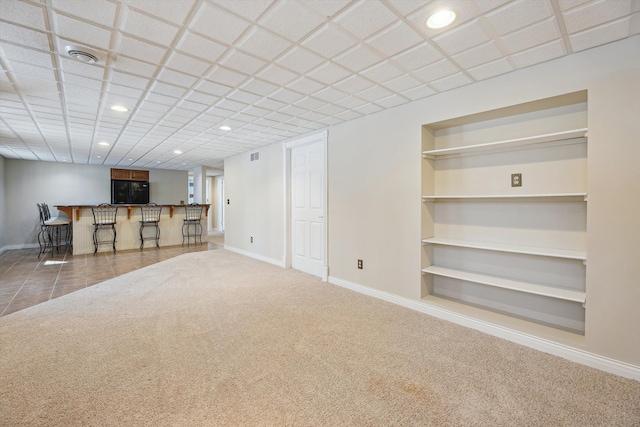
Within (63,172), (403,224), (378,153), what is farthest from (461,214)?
(63,172)

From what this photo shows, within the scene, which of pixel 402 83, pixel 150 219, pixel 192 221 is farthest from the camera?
pixel 192 221

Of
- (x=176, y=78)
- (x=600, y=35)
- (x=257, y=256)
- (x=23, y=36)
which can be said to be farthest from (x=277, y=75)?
(x=257, y=256)

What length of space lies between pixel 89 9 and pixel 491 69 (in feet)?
9.53

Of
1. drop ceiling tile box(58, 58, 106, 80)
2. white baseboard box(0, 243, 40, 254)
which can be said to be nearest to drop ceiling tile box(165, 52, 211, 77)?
drop ceiling tile box(58, 58, 106, 80)

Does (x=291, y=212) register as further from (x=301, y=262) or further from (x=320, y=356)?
(x=320, y=356)

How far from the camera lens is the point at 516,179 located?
278 cm

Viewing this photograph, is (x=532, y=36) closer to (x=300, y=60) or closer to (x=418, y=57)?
(x=418, y=57)

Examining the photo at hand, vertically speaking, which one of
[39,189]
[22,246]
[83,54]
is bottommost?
[22,246]

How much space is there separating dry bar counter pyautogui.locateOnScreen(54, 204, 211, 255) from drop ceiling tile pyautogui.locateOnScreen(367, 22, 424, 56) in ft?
23.2

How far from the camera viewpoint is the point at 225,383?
1.92 m

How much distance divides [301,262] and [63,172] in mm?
7905

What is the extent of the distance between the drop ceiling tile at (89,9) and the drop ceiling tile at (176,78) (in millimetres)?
706

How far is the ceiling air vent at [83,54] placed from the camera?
2037 mm

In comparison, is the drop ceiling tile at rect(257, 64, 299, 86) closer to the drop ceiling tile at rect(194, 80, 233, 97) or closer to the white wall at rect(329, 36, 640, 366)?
the drop ceiling tile at rect(194, 80, 233, 97)
